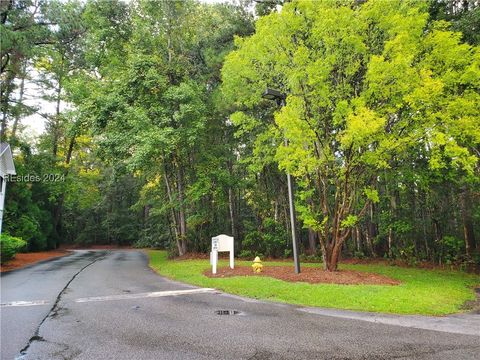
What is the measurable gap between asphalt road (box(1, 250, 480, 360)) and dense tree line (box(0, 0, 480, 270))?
16.2ft

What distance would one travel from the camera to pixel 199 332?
520 centimetres

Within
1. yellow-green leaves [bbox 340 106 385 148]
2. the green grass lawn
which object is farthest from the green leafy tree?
the green grass lawn

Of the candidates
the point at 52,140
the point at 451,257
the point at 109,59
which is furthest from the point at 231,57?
the point at 52,140

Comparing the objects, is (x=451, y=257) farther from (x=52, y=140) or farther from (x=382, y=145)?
(x=52, y=140)

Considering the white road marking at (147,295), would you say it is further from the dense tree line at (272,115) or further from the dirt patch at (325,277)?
the dense tree line at (272,115)

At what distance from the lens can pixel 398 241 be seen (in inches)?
661

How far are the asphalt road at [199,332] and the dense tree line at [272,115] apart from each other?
494cm

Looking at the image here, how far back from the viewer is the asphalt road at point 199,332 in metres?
4.33

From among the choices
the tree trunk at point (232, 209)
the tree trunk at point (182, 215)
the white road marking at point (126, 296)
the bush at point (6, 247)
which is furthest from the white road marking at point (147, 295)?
the tree trunk at point (232, 209)

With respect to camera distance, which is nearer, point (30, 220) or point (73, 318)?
point (73, 318)

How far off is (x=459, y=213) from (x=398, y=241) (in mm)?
3246

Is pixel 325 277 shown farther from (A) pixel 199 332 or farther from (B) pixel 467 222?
(B) pixel 467 222

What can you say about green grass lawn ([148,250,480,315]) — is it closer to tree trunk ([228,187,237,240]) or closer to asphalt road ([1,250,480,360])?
asphalt road ([1,250,480,360])

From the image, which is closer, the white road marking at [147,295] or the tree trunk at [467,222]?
the white road marking at [147,295]
